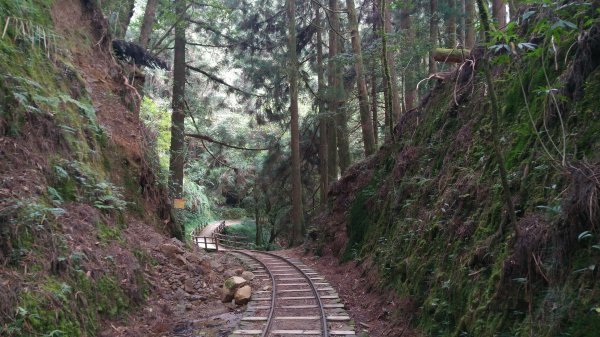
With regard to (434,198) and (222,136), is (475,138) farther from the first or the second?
(222,136)

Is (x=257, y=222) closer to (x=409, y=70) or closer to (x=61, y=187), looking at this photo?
(x=409, y=70)

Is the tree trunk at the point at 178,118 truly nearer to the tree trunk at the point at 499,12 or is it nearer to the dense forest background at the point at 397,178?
the dense forest background at the point at 397,178

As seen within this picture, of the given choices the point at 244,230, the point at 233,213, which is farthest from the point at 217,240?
the point at 233,213

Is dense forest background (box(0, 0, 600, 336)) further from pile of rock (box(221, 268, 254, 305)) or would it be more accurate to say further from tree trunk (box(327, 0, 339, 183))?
pile of rock (box(221, 268, 254, 305))

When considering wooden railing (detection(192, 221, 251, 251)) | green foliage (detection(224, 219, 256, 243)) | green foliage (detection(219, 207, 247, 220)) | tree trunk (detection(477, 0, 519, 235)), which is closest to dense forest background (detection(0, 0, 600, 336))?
tree trunk (detection(477, 0, 519, 235))

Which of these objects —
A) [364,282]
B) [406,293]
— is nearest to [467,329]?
[406,293]

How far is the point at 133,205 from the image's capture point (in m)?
10.9

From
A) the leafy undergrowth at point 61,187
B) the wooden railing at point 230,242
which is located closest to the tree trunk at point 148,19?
the leafy undergrowth at point 61,187

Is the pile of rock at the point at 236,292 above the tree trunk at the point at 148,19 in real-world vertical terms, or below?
below

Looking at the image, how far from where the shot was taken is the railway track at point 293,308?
761 cm

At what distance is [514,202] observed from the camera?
599 cm

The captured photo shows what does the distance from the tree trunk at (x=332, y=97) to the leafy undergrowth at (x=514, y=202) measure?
23.9ft

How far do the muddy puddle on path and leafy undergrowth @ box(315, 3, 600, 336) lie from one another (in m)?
2.93

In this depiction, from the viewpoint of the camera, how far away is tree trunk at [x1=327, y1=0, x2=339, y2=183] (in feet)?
61.3
